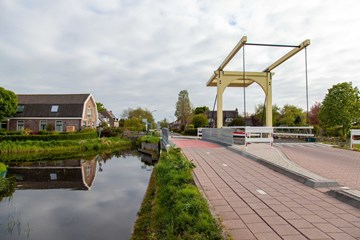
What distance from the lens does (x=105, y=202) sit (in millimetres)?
8219

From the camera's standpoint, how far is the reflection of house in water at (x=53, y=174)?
10.9m

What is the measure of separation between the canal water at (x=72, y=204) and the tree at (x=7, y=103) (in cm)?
1650

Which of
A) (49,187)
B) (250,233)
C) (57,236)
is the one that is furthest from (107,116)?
(250,233)

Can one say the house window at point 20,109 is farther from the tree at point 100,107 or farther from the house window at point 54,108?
the tree at point 100,107

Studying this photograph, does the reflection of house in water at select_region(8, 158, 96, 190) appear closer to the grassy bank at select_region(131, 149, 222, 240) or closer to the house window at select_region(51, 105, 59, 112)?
the grassy bank at select_region(131, 149, 222, 240)

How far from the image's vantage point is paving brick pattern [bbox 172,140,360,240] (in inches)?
112

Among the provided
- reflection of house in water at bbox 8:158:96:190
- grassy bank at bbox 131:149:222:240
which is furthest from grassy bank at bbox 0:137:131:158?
grassy bank at bbox 131:149:222:240

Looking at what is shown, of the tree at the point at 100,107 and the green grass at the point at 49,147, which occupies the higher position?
the tree at the point at 100,107

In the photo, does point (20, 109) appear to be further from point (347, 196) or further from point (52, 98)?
point (347, 196)

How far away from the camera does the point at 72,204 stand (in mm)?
7996

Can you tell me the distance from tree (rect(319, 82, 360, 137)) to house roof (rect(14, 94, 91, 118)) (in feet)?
85.7

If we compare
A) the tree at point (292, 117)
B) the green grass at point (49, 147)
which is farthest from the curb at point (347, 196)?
the tree at point (292, 117)

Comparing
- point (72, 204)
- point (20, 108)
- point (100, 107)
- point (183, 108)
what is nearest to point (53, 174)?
point (72, 204)

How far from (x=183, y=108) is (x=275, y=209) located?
4711 cm
